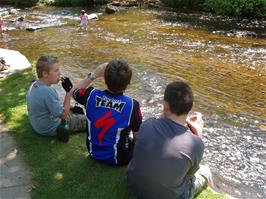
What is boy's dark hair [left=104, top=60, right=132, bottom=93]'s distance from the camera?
4.49 m

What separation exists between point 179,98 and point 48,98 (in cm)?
228

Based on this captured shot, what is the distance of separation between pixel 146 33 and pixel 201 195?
14526 millimetres

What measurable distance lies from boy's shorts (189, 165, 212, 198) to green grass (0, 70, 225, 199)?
0.11m

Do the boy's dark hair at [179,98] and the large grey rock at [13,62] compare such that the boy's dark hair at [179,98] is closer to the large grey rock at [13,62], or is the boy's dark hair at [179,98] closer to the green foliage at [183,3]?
the large grey rock at [13,62]

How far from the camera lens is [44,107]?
5621 mm

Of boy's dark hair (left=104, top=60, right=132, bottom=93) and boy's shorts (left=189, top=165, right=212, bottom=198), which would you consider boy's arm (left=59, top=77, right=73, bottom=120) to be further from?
boy's shorts (left=189, top=165, right=212, bottom=198)

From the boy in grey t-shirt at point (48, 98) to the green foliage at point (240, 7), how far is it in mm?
19199

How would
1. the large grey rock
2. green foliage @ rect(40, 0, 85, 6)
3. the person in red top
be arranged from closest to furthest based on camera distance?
the person in red top, the large grey rock, green foliage @ rect(40, 0, 85, 6)

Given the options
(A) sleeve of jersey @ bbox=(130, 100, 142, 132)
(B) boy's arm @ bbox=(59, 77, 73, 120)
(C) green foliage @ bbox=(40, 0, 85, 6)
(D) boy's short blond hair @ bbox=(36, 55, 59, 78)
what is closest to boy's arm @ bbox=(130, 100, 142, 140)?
(A) sleeve of jersey @ bbox=(130, 100, 142, 132)

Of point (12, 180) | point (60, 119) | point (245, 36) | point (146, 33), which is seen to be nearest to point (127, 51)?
point (146, 33)

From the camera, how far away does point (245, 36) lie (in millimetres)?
18125

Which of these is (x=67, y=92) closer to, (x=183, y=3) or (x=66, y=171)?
(x=66, y=171)

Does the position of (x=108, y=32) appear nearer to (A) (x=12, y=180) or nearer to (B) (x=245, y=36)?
(B) (x=245, y=36)

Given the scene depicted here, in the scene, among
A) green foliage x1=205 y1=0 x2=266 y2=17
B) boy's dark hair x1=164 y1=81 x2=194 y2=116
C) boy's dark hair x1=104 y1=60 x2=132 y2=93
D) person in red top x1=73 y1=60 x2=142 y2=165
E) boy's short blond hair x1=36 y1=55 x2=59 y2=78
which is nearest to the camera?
boy's dark hair x1=164 y1=81 x2=194 y2=116
